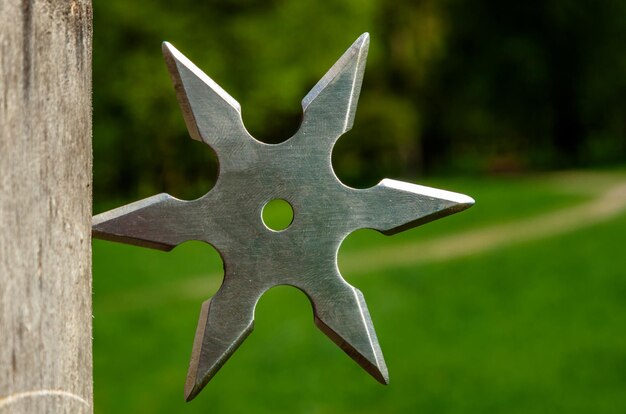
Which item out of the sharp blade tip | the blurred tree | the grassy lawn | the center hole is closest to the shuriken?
the sharp blade tip

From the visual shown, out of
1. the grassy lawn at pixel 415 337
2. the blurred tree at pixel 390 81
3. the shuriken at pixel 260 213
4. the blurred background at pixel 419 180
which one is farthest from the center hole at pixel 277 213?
the shuriken at pixel 260 213

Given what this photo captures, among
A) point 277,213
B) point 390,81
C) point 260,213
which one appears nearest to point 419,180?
point 390,81

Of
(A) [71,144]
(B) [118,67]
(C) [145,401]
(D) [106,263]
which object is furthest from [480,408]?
(B) [118,67]

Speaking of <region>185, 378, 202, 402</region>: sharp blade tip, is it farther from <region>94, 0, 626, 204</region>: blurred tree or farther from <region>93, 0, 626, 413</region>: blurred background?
<region>94, 0, 626, 204</region>: blurred tree

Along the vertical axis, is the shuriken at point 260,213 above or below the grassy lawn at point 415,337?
above

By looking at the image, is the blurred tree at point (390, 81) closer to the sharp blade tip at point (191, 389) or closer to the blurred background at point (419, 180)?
the blurred background at point (419, 180)

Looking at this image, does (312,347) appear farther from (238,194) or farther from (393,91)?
(393,91)

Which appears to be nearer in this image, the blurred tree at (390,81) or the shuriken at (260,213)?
the shuriken at (260,213)
